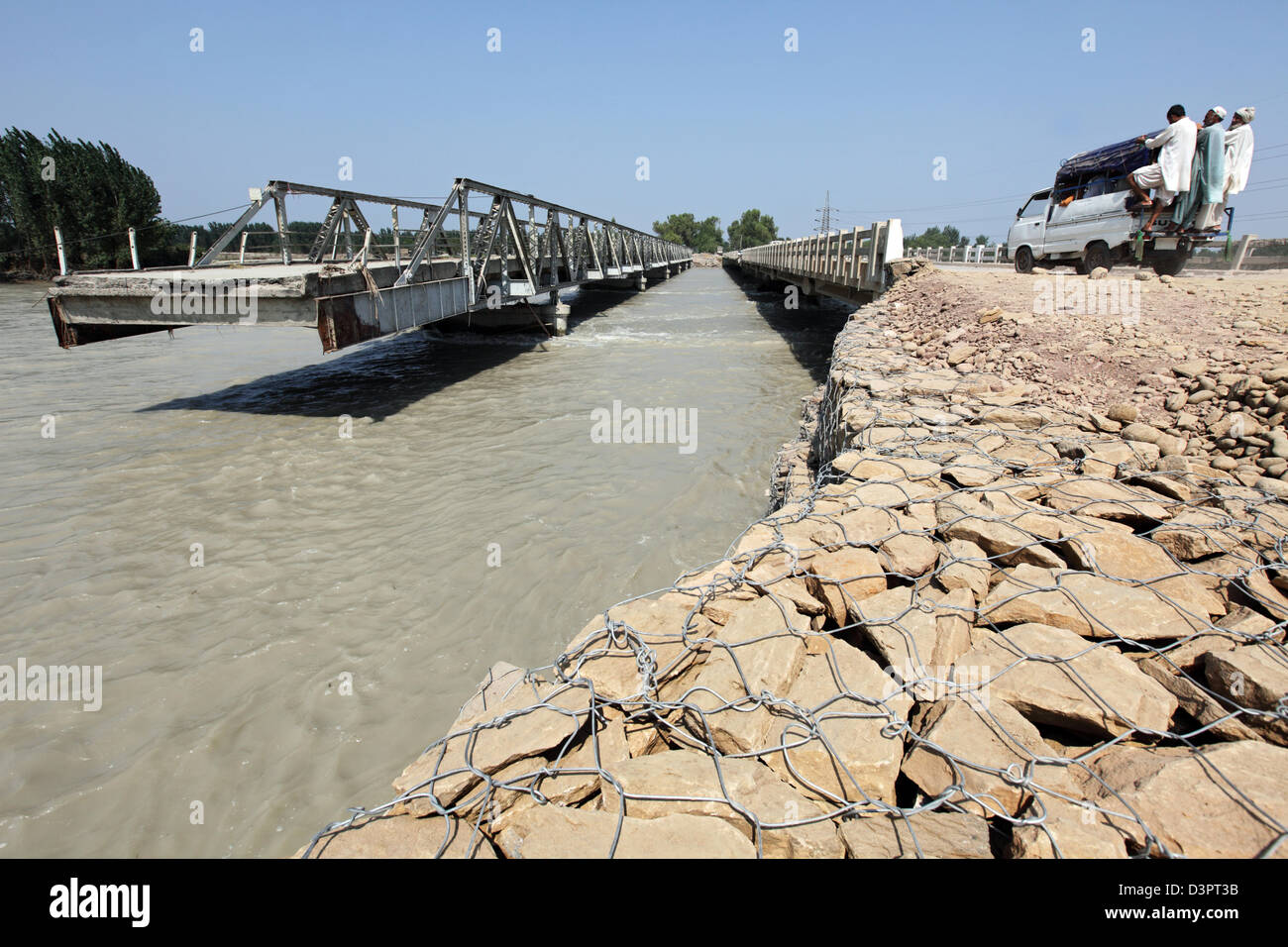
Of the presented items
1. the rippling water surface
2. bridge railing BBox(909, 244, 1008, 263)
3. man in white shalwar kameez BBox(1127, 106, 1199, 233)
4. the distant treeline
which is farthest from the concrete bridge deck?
the distant treeline

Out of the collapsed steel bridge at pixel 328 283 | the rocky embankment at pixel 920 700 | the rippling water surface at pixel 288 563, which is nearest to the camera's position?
the rocky embankment at pixel 920 700

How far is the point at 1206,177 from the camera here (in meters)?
8.92

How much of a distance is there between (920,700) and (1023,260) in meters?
14.4

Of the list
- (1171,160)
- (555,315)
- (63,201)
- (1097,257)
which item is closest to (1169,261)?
(1097,257)

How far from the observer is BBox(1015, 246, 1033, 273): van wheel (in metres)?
13.0

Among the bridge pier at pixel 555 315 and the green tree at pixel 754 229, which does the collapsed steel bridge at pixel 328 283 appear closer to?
the bridge pier at pixel 555 315

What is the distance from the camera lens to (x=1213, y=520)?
3.13 m

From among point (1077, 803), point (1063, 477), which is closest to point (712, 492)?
point (1063, 477)

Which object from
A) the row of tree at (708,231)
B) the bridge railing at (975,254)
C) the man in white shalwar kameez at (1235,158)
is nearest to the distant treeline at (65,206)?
the bridge railing at (975,254)

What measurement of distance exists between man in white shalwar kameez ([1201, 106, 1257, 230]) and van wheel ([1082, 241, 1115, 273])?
1.58m

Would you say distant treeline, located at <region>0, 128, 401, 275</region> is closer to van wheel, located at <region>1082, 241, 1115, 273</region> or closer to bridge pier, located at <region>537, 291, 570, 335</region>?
bridge pier, located at <region>537, 291, 570, 335</region>

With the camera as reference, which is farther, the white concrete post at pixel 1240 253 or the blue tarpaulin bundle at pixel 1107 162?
the white concrete post at pixel 1240 253

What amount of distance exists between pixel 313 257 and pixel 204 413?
387 centimetres

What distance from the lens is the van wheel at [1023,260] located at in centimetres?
1302
